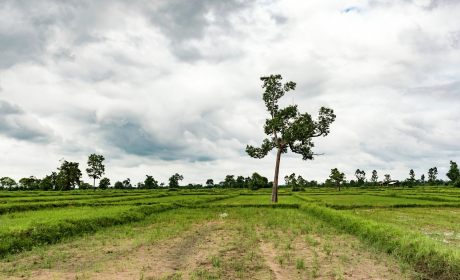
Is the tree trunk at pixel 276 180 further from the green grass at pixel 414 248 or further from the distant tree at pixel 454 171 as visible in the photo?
the distant tree at pixel 454 171

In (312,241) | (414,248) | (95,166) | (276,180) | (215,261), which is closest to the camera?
(215,261)

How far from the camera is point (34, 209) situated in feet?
77.8

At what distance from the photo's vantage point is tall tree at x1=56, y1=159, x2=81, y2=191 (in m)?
74.6

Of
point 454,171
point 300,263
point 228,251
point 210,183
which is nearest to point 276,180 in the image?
point 228,251

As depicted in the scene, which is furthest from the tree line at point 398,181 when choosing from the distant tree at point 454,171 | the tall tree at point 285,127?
the tall tree at point 285,127

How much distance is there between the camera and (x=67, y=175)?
7519 centimetres

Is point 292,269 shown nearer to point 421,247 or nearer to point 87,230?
point 421,247

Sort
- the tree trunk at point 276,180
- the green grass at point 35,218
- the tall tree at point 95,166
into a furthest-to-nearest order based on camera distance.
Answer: the tall tree at point 95,166
the tree trunk at point 276,180
the green grass at point 35,218

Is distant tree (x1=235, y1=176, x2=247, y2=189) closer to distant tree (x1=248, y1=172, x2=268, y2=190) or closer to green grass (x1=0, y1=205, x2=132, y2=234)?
distant tree (x1=248, y1=172, x2=268, y2=190)

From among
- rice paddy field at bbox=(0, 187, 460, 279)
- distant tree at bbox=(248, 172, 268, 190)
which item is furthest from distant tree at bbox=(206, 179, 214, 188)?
rice paddy field at bbox=(0, 187, 460, 279)

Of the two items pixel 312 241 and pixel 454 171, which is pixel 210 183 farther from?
pixel 312 241

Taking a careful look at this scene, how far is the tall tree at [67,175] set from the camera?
74625mm

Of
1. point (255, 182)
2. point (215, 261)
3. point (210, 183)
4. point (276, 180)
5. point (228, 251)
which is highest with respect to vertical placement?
point (276, 180)

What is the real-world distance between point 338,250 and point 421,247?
2.74 metres
